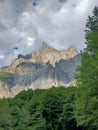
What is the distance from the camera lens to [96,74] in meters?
45.1

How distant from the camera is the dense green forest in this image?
46.3m

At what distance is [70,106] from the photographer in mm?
84750

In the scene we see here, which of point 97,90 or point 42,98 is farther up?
point 42,98

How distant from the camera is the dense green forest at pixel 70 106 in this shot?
46.3 metres

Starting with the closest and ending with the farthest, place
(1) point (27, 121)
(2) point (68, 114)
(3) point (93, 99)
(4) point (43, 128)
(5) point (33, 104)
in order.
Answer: (3) point (93, 99) < (1) point (27, 121) < (4) point (43, 128) < (2) point (68, 114) < (5) point (33, 104)

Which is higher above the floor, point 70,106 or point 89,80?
point 70,106

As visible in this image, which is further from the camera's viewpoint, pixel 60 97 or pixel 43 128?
pixel 60 97

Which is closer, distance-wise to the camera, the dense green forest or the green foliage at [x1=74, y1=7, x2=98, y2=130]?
the green foliage at [x1=74, y1=7, x2=98, y2=130]

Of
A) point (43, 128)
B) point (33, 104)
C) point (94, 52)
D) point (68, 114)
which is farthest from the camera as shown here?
point (33, 104)

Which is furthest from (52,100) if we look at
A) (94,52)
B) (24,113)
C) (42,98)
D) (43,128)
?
(94,52)

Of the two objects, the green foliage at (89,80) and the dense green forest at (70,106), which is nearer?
the green foliage at (89,80)

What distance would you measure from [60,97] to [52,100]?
4.13m

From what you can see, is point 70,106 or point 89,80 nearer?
point 89,80

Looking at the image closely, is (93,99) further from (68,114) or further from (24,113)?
(68,114)
